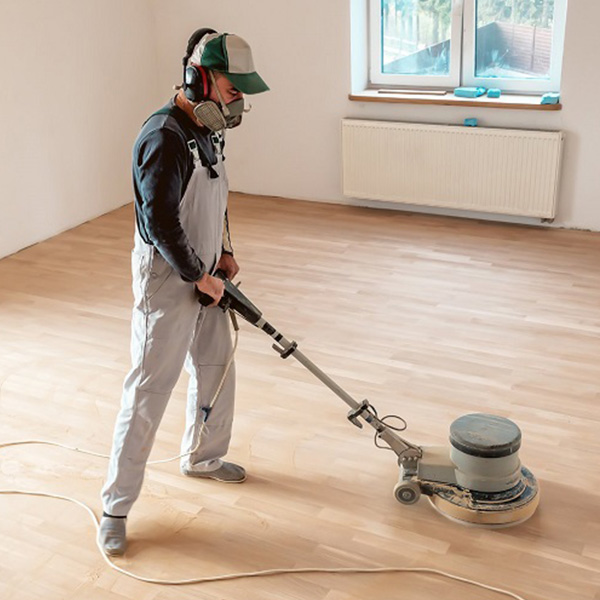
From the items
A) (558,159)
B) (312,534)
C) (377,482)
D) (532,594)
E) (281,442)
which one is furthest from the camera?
(558,159)

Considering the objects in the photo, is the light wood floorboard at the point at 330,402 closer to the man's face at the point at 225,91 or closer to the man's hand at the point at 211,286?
the man's hand at the point at 211,286

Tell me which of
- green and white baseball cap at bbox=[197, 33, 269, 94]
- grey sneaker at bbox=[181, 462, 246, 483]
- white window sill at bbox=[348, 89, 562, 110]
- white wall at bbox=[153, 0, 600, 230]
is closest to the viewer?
green and white baseball cap at bbox=[197, 33, 269, 94]

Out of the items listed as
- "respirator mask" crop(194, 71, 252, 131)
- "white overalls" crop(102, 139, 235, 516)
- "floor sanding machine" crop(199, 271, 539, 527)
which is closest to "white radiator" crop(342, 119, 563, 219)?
"floor sanding machine" crop(199, 271, 539, 527)

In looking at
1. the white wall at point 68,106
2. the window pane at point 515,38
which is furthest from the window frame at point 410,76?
the white wall at point 68,106

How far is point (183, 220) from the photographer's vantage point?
7.90ft

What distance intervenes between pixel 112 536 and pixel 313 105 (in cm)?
368

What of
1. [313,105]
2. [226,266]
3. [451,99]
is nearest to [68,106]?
[313,105]

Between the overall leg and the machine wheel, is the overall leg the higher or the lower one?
the higher one

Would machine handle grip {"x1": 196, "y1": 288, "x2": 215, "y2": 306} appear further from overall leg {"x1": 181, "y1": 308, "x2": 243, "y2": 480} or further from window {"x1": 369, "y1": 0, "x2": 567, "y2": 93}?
window {"x1": 369, "y1": 0, "x2": 567, "y2": 93}

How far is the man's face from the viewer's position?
230 cm

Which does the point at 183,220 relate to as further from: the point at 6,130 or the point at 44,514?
the point at 6,130

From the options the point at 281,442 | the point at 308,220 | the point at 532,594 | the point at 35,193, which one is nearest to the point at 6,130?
the point at 35,193

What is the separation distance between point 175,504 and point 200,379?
0.42 m

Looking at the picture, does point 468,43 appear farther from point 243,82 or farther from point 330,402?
point 243,82
